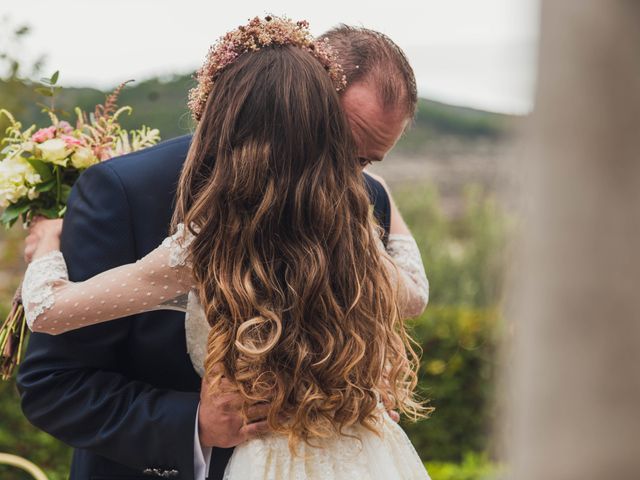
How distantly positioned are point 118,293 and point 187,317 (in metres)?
0.21

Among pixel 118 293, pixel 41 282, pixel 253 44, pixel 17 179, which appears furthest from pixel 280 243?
pixel 17 179

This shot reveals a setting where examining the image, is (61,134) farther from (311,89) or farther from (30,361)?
(311,89)

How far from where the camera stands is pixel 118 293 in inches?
82.5

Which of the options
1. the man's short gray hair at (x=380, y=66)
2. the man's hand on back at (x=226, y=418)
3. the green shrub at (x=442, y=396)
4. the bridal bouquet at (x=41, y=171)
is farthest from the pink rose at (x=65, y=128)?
the green shrub at (x=442, y=396)

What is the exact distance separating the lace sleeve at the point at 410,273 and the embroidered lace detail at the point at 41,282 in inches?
36.5

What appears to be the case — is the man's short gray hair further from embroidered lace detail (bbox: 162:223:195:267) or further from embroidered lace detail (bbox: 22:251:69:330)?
embroidered lace detail (bbox: 22:251:69:330)

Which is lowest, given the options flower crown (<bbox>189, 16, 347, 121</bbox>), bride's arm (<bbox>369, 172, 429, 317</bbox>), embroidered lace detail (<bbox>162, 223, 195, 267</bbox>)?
bride's arm (<bbox>369, 172, 429, 317</bbox>)

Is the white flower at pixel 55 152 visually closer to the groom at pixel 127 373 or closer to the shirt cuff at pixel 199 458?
the groom at pixel 127 373

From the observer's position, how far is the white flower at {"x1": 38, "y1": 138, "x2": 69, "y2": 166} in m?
2.57

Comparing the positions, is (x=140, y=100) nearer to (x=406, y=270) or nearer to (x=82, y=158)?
(x=82, y=158)

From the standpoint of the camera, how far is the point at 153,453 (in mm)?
2244

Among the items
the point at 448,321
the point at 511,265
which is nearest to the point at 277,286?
the point at 511,265

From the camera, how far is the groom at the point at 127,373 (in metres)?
2.23

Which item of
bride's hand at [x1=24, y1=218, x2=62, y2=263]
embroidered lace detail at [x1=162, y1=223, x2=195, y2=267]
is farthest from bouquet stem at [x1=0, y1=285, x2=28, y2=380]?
embroidered lace detail at [x1=162, y1=223, x2=195, y2=267]
